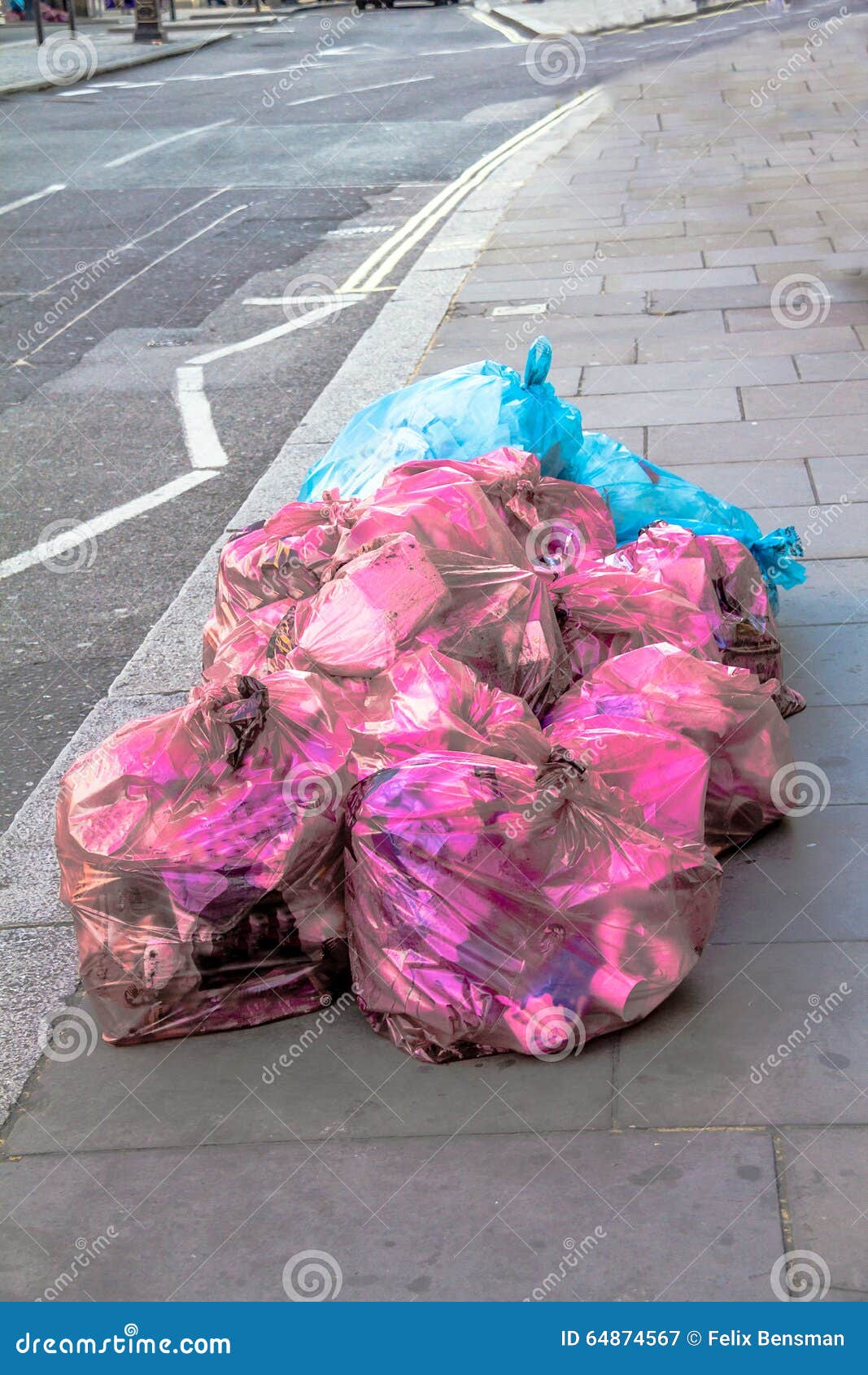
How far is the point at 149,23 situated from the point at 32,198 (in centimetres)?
1903

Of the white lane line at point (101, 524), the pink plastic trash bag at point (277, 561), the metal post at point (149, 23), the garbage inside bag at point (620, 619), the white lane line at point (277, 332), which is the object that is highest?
the pink plastic trash bag at point (277, 561)

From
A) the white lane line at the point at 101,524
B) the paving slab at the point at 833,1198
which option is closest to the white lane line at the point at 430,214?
the white lane line at the point at 101,524

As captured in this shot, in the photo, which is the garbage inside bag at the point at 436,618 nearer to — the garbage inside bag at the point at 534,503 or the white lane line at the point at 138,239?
the garbage inside bag at the point at 534,503

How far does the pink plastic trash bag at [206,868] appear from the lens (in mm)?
3049

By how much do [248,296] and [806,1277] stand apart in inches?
347

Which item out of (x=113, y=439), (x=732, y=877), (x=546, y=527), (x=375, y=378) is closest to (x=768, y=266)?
(x=375, y=378)

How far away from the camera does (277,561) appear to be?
407cm

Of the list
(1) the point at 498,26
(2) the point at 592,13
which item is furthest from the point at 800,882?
(2) the point at 592,13

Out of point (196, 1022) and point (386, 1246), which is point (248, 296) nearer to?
point (196, 1022)

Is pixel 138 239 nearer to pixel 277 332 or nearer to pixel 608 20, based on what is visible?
pixel 277 332

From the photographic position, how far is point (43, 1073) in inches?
121

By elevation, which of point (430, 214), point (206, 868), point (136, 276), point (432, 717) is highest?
point (432, 717)

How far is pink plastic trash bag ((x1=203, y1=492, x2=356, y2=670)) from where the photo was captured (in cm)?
402
